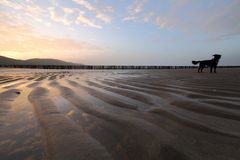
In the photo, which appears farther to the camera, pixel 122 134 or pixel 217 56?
pixel 217 56

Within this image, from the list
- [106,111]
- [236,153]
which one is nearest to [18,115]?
[106,111]

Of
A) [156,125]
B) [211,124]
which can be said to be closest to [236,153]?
[211,124]

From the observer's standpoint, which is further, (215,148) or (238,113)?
(238,113)

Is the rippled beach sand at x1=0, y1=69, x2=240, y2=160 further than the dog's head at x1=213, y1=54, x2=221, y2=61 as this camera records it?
No

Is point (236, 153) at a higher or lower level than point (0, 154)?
higher

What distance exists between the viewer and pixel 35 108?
2713 millimetres

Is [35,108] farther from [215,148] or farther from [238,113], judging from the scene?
[238,113]

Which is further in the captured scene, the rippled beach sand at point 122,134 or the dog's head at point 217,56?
the dog's head at point 217,56

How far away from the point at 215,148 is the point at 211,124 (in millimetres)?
623

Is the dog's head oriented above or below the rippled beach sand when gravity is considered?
above

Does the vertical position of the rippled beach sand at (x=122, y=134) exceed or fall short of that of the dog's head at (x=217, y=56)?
it falls short

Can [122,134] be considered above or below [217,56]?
below

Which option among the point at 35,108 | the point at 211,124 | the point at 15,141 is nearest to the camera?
the point at 15,141

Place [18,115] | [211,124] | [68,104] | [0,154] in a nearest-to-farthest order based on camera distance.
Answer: [0,154] → [211,124] → [18,115] → [68,104]
